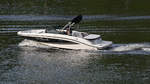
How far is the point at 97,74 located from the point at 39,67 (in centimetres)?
391

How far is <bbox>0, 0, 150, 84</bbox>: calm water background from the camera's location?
2411 centimetres

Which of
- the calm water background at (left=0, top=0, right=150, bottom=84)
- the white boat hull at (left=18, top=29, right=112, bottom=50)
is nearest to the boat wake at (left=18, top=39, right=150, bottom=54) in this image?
the calm water background at (left=0, top=0, right=150, bottom=84)

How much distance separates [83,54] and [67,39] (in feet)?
6.68

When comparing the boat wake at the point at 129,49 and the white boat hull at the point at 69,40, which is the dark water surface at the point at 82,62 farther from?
the white boat hull at the point at 69,40

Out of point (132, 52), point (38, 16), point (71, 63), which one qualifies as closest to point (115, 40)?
point (132, 52)

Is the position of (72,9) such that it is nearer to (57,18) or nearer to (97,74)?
(57,18)

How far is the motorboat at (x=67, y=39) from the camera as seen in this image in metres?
30.7

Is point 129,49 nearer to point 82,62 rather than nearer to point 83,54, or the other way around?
point 83,54

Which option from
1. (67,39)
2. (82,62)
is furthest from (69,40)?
(82,62)

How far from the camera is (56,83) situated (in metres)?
22.9

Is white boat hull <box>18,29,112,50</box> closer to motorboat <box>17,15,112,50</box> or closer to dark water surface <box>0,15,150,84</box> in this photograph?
motorboat <box>17,15,112,50</box>

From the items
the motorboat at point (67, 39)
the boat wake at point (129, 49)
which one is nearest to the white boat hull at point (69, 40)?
the motorboat at point (67, 39)

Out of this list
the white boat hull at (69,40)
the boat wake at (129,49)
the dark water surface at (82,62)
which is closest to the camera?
the dark water surface at (82,62)

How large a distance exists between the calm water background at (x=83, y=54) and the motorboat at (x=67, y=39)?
0.48 m
